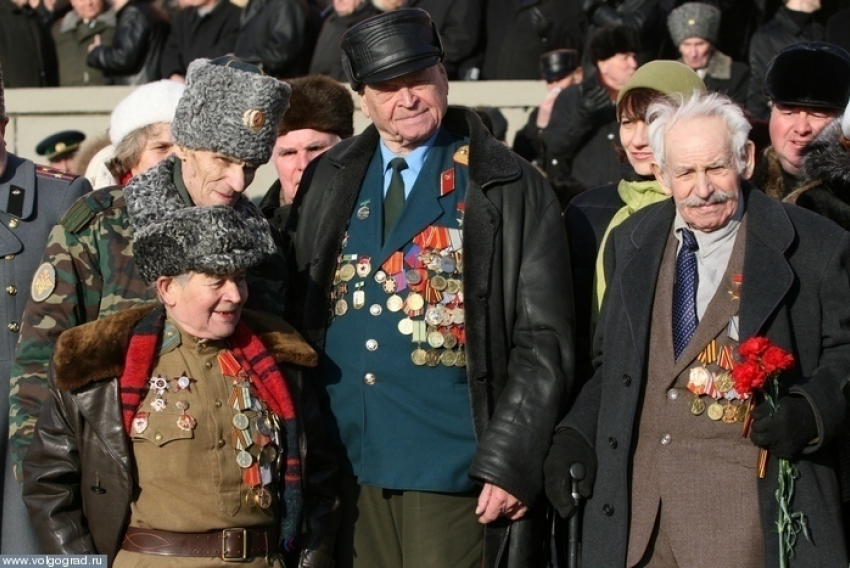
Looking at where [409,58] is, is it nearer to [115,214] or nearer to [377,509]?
[115,214]

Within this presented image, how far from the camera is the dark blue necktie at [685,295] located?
4664mm

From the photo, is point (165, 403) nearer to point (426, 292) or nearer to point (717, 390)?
point (426, 292)

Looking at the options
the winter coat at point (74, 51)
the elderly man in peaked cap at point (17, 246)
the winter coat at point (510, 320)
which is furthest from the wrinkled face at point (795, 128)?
the winter coat at point (74, 51)

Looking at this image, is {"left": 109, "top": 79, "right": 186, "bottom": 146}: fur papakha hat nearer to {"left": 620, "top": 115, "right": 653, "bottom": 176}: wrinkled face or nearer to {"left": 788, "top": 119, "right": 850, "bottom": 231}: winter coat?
{"left": 620, "top": 115, "right": 653, "bottom": 176}: wrinkled face

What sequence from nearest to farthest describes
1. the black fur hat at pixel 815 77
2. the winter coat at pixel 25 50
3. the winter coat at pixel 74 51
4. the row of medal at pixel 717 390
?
1. the row of medal at pixel 717 390
2. the black fur hat at pixel 815 77
3. the winter coat at pixel 25 50
4. the winter coat at pixel 74 51

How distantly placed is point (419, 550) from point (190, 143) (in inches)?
59.0

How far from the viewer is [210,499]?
14.4ft

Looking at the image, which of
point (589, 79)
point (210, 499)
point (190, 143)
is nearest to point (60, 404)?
point (210, 499)

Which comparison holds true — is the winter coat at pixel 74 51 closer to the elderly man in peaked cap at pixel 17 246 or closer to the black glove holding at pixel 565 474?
the elderly man in peaked cap at pixel 17 246

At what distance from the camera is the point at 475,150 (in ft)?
16.6

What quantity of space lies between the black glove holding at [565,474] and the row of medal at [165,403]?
44.6 inches

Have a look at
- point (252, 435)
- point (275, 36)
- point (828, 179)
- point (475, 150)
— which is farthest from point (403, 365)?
point (275, 36)

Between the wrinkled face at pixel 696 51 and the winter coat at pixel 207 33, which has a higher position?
the wrinkled face at pixel 696 51

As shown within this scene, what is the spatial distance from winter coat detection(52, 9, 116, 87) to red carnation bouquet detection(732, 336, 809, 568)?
928cm
